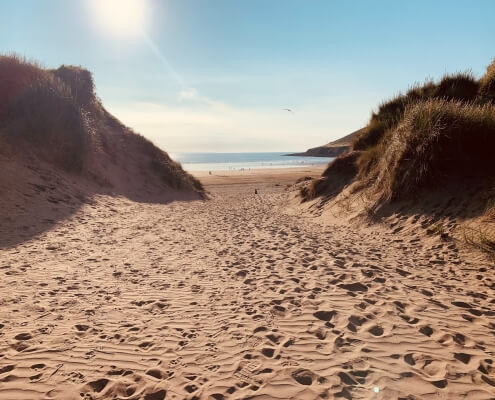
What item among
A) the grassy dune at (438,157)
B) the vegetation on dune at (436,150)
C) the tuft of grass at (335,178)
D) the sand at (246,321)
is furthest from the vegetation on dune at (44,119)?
the vegetation on dune at (436,150)

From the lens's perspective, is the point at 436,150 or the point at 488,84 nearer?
the point at 436,150

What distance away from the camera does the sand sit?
2750 mm

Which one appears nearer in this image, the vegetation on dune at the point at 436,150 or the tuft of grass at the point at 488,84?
the vegetation on dune at the point at 436,150

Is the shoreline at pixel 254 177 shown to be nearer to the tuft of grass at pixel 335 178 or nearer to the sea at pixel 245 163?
the sea at pixel 245 163

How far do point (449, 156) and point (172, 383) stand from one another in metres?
8.63

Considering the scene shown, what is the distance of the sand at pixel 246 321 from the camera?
2750 mm

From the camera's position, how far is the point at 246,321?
3.90 m

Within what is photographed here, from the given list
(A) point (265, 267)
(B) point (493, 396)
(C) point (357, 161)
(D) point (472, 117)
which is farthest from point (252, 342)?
(C) point (357, 161)

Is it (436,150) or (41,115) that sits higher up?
(41,115)

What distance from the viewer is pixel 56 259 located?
6176 millimetres

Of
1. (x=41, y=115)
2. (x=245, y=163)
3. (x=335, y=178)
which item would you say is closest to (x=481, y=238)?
(x=335, y=178)

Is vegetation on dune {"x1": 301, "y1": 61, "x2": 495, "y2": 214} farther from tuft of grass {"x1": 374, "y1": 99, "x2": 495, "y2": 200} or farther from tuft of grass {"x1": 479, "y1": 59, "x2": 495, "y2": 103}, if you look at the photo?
tuft of grass {"x1": 479, "y1": 59, "x2": 495, "y2": 103}

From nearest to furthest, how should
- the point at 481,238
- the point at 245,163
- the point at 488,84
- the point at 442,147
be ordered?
the point at 481,238
the point at 442,147
the point at 488,84
the point at 245,163

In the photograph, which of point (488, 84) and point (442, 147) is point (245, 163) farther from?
point (442, 147)
